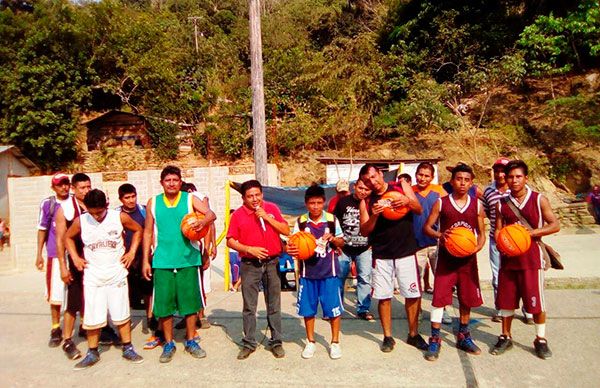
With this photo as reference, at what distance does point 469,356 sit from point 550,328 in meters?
1.31

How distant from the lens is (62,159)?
22594 millimetres

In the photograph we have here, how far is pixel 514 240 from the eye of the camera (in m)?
3.99

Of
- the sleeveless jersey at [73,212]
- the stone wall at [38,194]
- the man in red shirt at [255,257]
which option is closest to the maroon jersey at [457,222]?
the man in red shirt at [255,257]

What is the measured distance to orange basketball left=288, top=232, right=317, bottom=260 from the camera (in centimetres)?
419

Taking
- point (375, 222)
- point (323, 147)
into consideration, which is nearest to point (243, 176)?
point (375, 222)

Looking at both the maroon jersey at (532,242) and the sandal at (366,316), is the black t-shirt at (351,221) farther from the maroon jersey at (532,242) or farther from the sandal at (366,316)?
the maroon jersey at (532,242)

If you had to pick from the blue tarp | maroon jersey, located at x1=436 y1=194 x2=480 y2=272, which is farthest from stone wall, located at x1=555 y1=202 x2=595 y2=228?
maroon jersey, located at x1=436 y1=194 x2=480 y2=272

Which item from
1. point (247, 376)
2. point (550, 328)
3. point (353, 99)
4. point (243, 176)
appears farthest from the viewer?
point (353, 99)

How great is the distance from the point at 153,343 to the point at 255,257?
1.68 metres

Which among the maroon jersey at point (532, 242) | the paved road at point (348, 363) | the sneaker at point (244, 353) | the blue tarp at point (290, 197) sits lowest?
the paved road at point (348, 363)

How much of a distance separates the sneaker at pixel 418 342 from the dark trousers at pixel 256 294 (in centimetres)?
138

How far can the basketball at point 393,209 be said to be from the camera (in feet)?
13.6

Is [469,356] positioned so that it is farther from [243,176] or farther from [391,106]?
[391,106]

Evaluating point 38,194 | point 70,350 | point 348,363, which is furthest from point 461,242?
point 38,194
